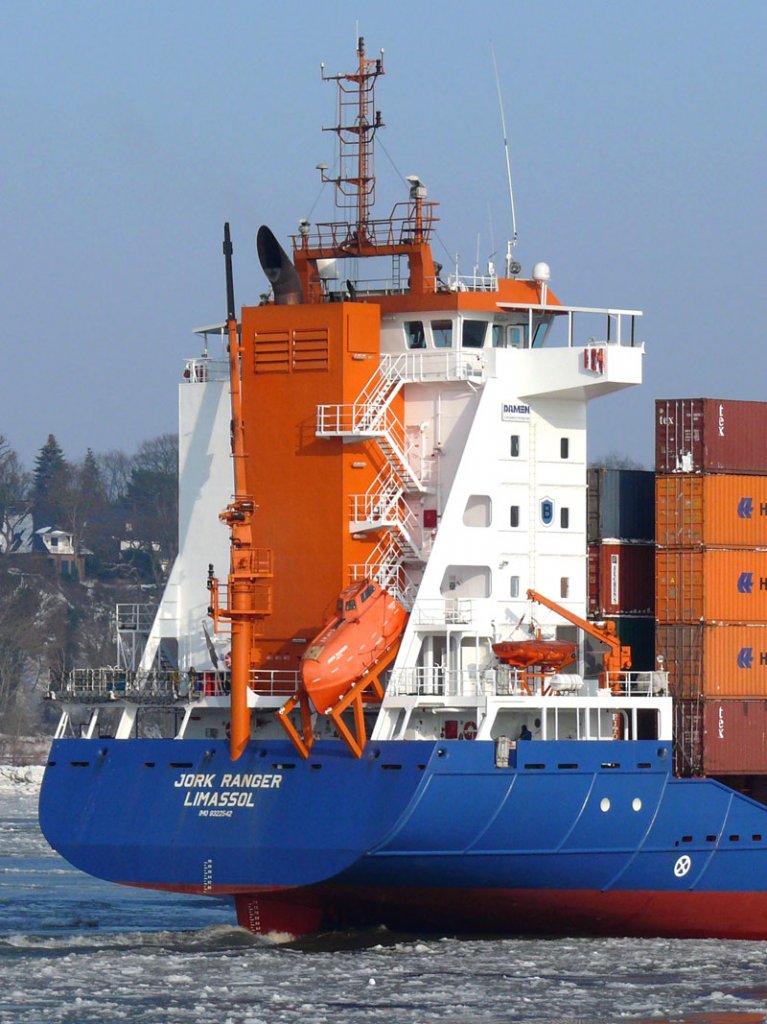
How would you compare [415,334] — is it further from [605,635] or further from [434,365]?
[605,635]

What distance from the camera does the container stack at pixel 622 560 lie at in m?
31.3

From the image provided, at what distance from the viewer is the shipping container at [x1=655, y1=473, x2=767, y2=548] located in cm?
3083


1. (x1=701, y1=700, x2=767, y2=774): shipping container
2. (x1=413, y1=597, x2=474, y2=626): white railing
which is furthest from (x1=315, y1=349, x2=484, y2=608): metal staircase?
(x1=701, y1=700, x2=767, y2=774): shipping container

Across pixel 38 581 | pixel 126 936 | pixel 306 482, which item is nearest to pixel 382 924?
pixel 126 936

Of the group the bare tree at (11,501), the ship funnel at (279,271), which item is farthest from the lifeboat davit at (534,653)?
the bare tree at (11,501)

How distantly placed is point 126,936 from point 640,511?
8.79 meters

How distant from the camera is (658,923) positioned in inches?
1151

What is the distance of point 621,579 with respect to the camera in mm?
31453

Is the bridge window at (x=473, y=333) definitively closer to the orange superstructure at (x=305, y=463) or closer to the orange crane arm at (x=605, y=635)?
the orange superstructure at (x=305, y=463)

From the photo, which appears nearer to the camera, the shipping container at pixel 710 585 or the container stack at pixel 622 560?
the shipping container at pixel 710 585

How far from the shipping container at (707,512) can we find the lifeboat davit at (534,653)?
2.91 metres

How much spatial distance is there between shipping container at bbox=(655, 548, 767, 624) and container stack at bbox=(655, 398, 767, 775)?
13 mm

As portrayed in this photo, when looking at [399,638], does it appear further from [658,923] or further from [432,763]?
[658,923]

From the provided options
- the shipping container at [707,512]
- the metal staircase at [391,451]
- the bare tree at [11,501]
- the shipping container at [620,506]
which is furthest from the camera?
the bare tree at [11,501]
